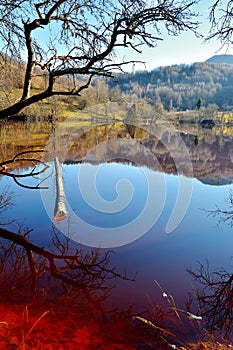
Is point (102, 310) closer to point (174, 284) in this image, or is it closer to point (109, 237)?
point (174, 284)

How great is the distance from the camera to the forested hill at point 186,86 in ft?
317

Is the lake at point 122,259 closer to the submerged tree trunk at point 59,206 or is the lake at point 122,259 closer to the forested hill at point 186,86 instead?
the submerged tree trunk at point 59,206

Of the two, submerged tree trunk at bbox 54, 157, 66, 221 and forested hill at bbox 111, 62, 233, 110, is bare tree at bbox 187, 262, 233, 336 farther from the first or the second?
forested hill at bbox 111, 62, 233, 110

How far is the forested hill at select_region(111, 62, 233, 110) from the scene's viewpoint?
96.6 m

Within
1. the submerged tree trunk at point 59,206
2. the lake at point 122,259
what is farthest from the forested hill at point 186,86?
the lake at point 122,259

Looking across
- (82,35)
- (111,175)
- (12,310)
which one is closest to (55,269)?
(12,310)

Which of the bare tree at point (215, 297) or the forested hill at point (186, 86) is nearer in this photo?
the bare tree at point (215, 297)

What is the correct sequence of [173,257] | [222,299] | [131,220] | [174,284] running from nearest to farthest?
[222,299] < [174,284] < [173,257] < [131,220]

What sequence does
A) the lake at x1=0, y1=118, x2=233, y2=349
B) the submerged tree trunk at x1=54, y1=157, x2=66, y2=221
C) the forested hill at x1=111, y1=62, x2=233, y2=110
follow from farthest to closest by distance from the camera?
the forested hill at x1=111, y1=62, x2=233, y2=110 < the submerged tree trunk at x1=54, y1=157, x2=66, y2=221 < the lake at x1=0, y1=118, x2=233, y2=349

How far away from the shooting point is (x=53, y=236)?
18.3 feet

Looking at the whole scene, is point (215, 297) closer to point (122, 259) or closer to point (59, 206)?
point (122, 259)

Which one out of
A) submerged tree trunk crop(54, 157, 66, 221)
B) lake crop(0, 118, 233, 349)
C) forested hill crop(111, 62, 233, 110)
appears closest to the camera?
lake crop(0, 118, 233, 349)

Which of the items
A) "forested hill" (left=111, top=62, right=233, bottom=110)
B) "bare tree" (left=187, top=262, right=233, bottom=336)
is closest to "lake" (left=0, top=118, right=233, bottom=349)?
"bare tree" (left=187, top=262, right=233, bottom=336)

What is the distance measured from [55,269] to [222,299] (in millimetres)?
2412
